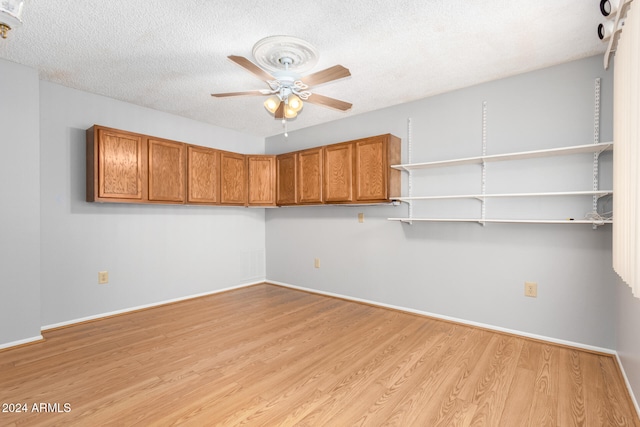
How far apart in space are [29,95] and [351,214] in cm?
358

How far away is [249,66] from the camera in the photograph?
2.04m

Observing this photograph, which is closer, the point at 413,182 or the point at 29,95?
the point at 29,95

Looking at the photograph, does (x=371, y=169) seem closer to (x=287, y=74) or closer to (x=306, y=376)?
(x=287, y=74)

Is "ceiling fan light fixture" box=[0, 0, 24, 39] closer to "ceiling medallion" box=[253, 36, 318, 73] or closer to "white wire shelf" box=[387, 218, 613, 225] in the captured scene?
"ceiling medallion" box=[253, 36, 318, 73]

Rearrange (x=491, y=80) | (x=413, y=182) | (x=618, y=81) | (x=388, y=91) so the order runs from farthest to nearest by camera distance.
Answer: (x=413, y=182)
(x=388, y=91)
(x=491, y=80)
(x=618, y=81)

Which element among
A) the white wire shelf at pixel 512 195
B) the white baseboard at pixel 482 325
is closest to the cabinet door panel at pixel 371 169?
the white wire shelf at pixel 512 195

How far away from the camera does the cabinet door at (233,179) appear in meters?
4.32

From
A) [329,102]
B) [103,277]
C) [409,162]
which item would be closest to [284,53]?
[329,102]

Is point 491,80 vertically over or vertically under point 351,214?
over

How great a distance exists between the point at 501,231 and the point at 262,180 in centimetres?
322

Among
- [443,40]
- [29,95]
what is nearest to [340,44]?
[443,40]

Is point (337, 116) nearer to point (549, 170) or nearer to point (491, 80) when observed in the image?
point (491, 80)

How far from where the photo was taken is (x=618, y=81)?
1817 millimetres

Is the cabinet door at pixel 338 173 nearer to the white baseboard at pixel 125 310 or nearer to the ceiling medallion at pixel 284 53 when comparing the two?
the ceiling medallion at pixel 284 53
